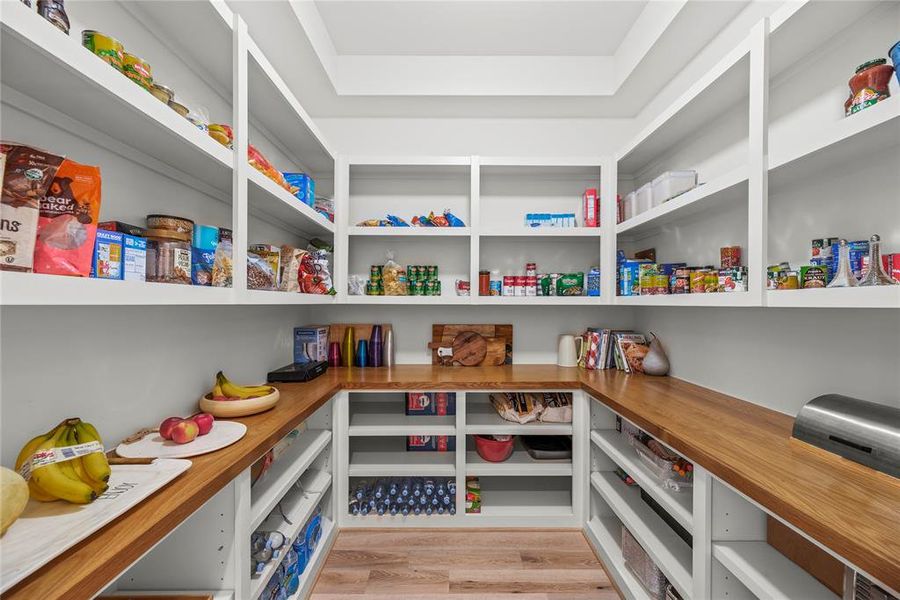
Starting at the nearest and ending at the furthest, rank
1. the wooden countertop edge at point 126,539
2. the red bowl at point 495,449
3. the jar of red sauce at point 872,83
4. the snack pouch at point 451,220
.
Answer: the wooden countertop edge at point 126,539
the jar of red sauce at point 872,83
the red bowl at point 495,449
the snack pouch at point 451,220

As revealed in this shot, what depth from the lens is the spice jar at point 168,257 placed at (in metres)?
0.96

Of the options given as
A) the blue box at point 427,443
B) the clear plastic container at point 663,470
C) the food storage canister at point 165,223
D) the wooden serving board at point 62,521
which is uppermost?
the food storage canister at point 165,223

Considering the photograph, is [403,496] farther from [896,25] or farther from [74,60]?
[896,25]

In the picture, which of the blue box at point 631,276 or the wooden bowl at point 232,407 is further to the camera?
the blue box at point 631,276

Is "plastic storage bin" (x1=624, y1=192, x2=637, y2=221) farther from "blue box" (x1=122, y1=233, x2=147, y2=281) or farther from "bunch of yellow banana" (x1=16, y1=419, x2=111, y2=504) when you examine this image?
"bunch of yellow banana" (x1=16, y1=419, x2=111, y2=504)

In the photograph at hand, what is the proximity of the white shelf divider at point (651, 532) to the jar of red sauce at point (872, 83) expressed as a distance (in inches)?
61.3

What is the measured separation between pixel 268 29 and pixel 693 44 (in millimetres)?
2055

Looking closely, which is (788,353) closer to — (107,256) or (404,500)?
(404,500)

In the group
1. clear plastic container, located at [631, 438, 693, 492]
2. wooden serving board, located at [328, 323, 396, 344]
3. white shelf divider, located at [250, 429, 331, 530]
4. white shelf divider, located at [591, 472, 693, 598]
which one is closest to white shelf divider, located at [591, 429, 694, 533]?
clear plastic container, located at [631, 438, 693, 492]

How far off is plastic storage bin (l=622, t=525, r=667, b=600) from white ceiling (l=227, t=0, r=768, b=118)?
2348mm

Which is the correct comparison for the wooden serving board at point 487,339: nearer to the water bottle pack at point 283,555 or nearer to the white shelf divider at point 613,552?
the white shelf divider at point 613,552

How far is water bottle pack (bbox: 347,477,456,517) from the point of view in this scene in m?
1.95

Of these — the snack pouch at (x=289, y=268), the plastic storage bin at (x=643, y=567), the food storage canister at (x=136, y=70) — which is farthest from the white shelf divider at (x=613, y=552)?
the food storage canister at (x=136, y=70)

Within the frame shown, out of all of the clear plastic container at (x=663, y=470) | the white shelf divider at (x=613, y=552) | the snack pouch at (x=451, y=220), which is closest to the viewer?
the clear plastic container at (x=663, y=470)
